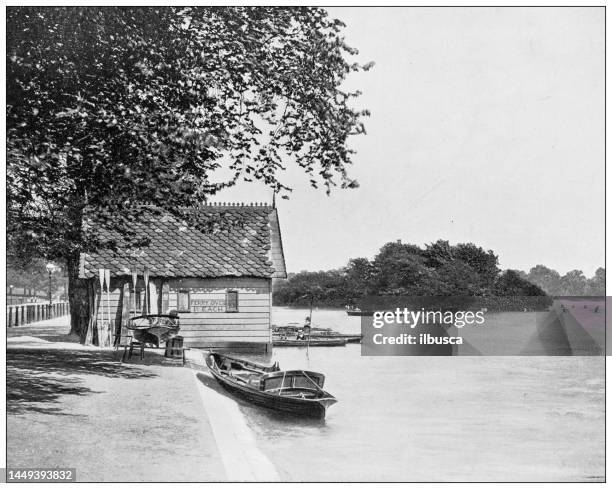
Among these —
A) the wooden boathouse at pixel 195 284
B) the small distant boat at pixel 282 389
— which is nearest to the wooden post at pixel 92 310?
the wooden boathouse at pixel 195 284

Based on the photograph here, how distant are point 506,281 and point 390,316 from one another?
8029mm

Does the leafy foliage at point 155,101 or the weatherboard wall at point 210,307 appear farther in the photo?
the weatherboard wall at point 210,307

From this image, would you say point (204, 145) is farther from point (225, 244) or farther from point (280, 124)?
point (225, 244)

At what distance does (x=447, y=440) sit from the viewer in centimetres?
1207

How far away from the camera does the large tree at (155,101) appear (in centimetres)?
875

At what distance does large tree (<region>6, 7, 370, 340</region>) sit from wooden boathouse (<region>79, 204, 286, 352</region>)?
5.88m

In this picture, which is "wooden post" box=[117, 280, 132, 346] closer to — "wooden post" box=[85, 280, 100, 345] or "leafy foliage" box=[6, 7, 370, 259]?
"wooden post" box=[85, 280, 100, 345]

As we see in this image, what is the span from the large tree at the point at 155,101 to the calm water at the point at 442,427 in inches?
163

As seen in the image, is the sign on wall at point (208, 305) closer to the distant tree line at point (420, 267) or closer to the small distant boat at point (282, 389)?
the distant tree line at point (420, 267)

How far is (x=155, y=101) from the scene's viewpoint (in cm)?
957

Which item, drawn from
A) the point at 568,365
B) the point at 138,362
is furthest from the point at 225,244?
the point at 568,365

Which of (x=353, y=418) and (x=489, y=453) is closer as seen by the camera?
(x=489, y=453)

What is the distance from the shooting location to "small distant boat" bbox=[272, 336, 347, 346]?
97.5 ft

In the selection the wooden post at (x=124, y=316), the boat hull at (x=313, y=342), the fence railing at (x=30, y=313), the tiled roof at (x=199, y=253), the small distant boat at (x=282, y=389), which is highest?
the tiled roof at (x=199, y=253)
